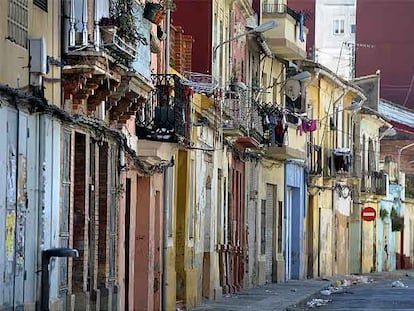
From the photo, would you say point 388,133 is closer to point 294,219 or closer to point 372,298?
point 294,219

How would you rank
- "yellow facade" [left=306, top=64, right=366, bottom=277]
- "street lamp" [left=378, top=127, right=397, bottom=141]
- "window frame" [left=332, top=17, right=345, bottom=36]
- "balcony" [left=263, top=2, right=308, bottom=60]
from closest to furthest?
"balcony" [left=263, top=2, right=308, bottom=60], "yellow facade" [left=306, top=64, right=366, bottom=277], "street lamp" [left=378, top=127, right=397, bottom=141], "window frame" [left=332, top=17, right=345, bottom=36]

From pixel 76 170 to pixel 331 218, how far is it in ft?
119

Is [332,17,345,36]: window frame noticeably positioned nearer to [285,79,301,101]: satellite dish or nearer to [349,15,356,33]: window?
[349,15,356,33]: window

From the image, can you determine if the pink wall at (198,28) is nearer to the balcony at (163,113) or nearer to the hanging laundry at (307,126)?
the balcony at (163,113)

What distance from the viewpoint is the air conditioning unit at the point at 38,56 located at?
1788 cm

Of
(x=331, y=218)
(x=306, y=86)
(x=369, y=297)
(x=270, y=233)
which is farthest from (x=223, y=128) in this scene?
(x=331, y=218)

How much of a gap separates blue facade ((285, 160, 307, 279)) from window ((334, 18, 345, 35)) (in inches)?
1114

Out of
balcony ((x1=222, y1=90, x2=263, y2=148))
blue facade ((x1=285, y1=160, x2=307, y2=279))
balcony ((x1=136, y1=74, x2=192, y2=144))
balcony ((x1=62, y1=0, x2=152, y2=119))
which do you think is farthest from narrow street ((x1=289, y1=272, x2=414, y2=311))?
balcony ((x1=62, y1=0, x2=152, y2=119))

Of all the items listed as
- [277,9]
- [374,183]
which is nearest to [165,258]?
[277,9]

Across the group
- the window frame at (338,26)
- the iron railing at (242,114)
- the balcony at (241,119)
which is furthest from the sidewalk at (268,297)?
the window frame at (338,26)

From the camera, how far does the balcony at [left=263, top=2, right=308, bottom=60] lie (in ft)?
147

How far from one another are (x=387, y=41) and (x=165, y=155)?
48.6m

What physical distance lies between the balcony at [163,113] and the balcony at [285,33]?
59.1 feet

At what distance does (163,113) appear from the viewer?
2578 cm
